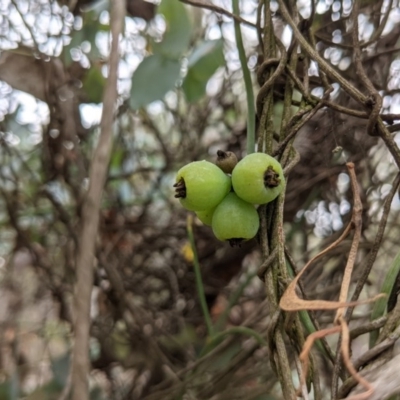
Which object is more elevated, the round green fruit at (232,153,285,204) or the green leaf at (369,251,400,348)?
the round green fruit at (232,153,285,204)

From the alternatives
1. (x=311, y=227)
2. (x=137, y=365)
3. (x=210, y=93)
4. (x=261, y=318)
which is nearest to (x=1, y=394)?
(x=137, y=365)

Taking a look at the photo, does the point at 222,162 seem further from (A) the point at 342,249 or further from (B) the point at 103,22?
(B) the point at 103,22

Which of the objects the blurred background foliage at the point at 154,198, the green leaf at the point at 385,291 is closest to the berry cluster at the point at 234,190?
the green leaf at the point at 385,291

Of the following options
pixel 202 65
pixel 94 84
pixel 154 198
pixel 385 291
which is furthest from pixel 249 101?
pixel 154 198

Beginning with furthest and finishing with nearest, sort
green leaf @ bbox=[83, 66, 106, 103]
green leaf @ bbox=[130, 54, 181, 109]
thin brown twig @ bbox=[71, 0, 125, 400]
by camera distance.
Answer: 1. green leaf @ bbox=[83, 66, 106, 103]
2. green leaf @ bbox=[130, 54, 181, 109]
3. thin brown twig @ bbox=[71, 0, 125, 400]

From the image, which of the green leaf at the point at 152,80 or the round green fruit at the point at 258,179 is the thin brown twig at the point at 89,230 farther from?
the green leaf at the point at 152,80

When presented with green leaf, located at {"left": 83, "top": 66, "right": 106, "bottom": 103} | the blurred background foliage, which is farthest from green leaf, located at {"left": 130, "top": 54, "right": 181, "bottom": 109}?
green leaf, located at {"left": 83, "top": 66, "right": 106, "bottom": 103}

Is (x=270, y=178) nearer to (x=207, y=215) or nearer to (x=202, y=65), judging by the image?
(x=207, y=215)

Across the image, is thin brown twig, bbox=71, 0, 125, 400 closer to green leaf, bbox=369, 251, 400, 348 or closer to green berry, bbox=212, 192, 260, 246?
green berry, bbox=212, 192, 260, 246

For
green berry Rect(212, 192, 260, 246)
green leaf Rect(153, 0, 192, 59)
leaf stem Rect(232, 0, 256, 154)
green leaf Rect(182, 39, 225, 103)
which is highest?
green leaf Rect(153, 0, 192, 59)
